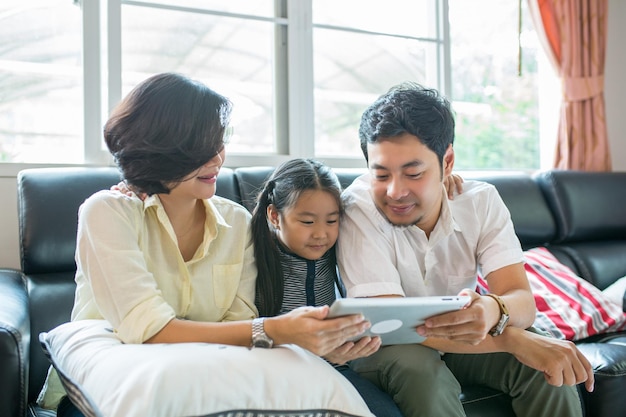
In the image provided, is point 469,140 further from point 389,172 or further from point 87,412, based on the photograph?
point 87,412

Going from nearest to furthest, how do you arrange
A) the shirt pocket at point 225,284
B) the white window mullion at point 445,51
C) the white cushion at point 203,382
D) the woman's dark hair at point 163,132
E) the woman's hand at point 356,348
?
1. the white cushion at point 203,382
2. the woman's hand at point 356,348
3. the woman's dark hair at point 163,132
4. the shirt pocket at point 225,284
5. the white window mullion at point 445,51

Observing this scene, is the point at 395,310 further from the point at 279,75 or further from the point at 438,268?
Answer: the point at 279,75

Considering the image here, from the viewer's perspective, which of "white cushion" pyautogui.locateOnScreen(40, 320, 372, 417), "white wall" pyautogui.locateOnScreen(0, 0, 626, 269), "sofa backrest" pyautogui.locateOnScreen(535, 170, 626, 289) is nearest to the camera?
"white cushion" pyautogui.locateOnScreen(40, 320, 372, 417)

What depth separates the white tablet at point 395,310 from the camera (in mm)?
992

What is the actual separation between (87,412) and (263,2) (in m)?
2.16

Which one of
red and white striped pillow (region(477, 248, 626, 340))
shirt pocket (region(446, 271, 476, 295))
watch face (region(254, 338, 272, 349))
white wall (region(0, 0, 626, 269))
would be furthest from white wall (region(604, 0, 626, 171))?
watch face (region(254, 338, 272, 349))

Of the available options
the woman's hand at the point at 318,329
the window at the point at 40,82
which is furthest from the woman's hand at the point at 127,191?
the window at the point at 40,82

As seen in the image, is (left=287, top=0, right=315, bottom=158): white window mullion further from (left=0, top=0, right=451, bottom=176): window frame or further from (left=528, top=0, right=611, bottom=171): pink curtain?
(left=528, top=0, right=611, bottom=171): pink curtain

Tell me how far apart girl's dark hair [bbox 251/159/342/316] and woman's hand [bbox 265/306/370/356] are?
328mm

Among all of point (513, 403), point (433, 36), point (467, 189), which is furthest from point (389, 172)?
point (433, 36)

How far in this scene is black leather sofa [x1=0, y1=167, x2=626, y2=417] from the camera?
1.30m

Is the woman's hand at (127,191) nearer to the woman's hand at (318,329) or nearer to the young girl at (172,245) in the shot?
the young girl at (172,245)

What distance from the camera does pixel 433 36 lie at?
10.3 feet

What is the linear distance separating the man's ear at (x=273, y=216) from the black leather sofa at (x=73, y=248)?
39 cm
